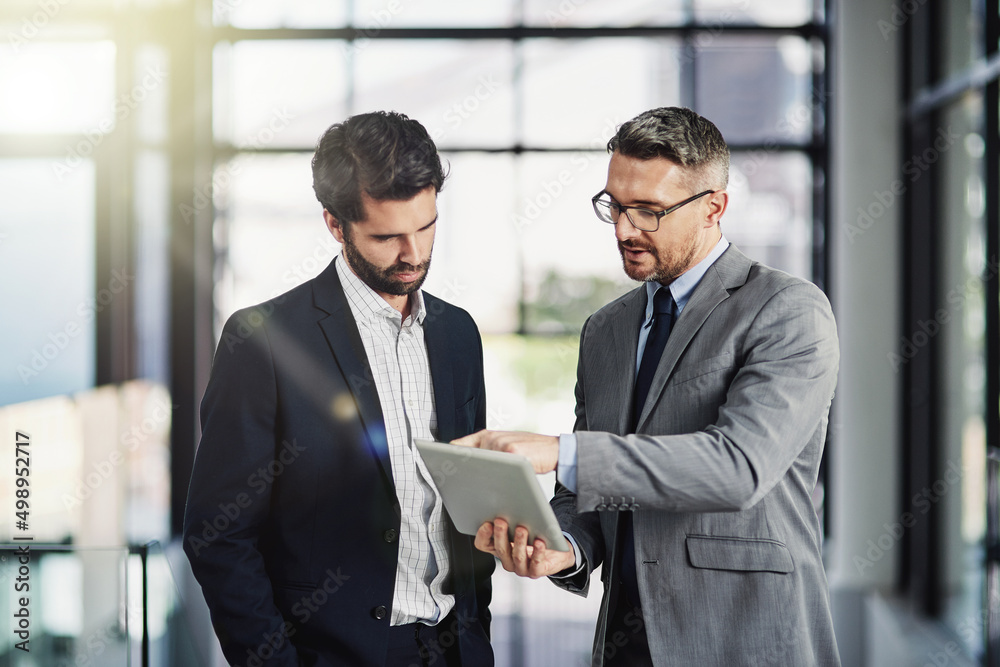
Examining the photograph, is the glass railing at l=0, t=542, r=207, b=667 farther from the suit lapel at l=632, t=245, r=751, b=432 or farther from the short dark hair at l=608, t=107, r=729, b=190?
the short dark hair at l=608, t=107, r=729, b=190

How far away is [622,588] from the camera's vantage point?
1609mm

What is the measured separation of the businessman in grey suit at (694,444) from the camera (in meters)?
1.34

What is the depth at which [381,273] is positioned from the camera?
1710 mm

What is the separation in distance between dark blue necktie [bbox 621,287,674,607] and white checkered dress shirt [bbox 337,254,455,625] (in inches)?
15.6

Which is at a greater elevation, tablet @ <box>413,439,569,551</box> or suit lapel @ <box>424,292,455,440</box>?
suit lapel @ <box>424,292,455,440</box>

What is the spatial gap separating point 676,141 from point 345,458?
3.17ft

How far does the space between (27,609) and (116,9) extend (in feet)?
9.10

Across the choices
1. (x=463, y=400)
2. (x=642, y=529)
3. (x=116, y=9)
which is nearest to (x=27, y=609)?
(x=463, y=400)

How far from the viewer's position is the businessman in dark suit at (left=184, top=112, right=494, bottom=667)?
1.57 m

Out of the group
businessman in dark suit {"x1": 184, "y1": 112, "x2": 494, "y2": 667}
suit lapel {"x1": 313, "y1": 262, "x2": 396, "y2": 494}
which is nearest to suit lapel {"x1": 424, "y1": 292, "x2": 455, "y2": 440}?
businessman in dark suit {"x1": 184, "y1": 112, "x2": 494, "y2": 667}

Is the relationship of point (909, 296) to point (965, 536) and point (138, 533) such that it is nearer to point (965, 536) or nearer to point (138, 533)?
point (965, 536)

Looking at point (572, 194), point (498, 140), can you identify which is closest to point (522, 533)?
point (572, 194)

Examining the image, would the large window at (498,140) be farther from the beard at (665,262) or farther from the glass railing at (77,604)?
the beard at (665,262)

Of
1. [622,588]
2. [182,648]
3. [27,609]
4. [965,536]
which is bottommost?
[182,648]
